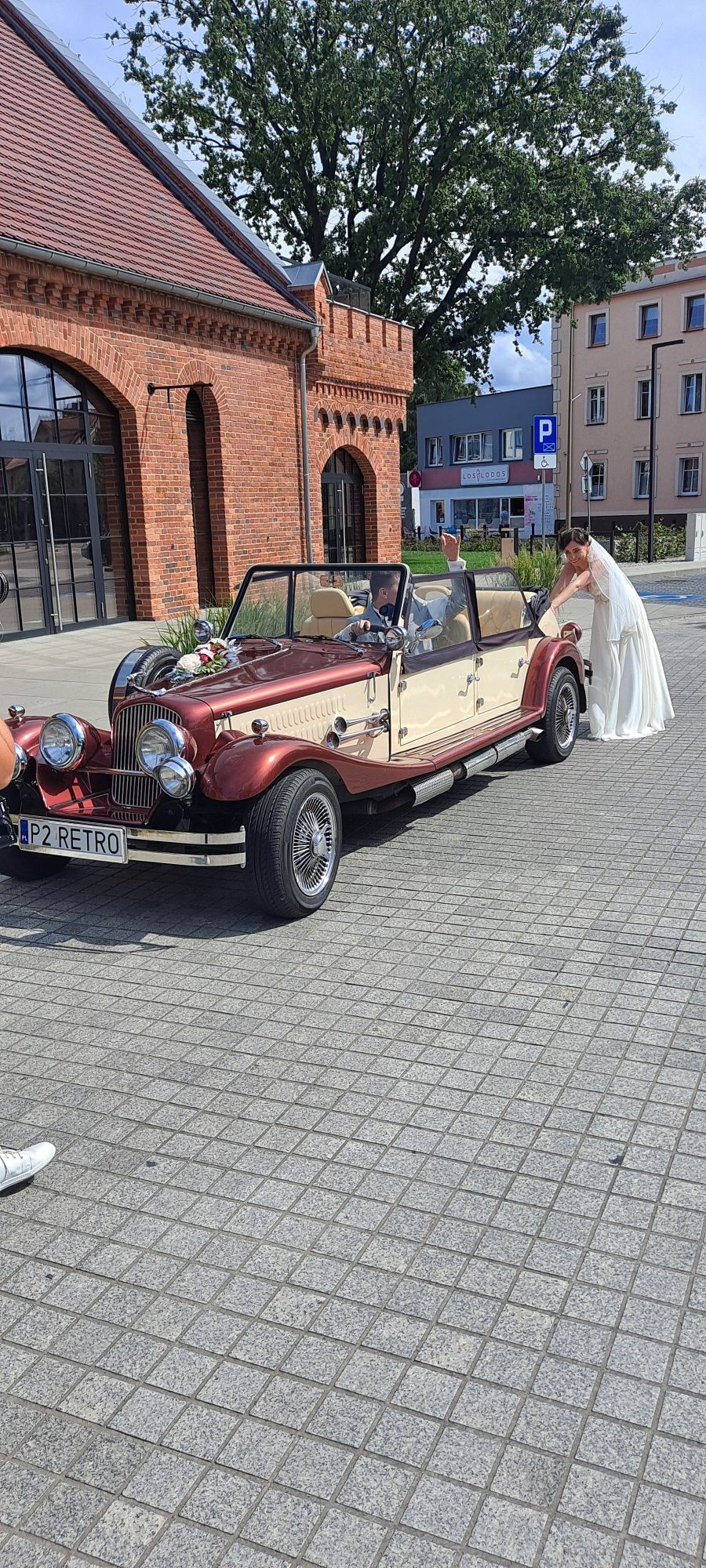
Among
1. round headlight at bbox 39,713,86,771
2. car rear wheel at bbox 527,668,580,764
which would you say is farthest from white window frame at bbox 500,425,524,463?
round headlight at bbox 39,713,86,771

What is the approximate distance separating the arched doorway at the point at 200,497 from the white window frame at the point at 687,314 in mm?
36550

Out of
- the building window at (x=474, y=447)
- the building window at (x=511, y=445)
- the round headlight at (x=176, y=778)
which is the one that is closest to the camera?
the round headlight at (x=176, y=778)

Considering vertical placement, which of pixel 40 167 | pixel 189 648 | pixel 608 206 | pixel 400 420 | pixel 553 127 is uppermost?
pixel 553 127

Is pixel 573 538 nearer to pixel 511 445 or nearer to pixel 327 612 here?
pixel 327 612

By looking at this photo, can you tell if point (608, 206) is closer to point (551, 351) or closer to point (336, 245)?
point (336, 245)

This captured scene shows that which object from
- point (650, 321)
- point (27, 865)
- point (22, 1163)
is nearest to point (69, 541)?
point (27, 865)

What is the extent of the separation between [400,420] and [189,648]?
16.7m

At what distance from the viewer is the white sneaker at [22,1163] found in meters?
3.14

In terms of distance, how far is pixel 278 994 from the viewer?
4.54 meters

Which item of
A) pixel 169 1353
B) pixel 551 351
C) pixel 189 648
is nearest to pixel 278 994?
pixel 169 1353

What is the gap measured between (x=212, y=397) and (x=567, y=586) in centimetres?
1019

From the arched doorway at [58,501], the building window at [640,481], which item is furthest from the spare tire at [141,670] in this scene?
the building window at [640,481]

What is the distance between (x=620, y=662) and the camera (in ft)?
31.2

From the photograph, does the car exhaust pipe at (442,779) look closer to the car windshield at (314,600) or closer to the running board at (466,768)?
the running board at (466,768)
